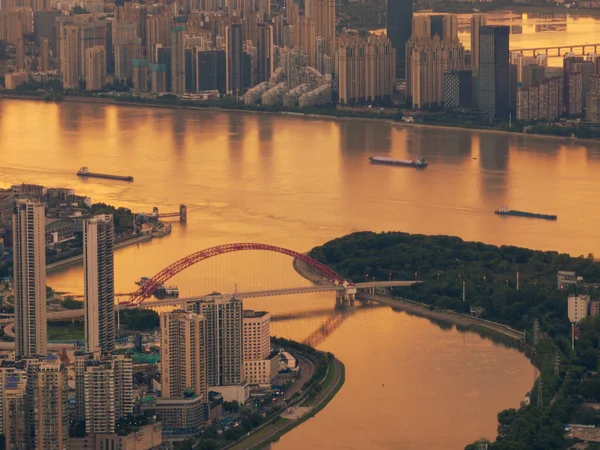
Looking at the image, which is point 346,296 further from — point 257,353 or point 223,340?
A: point 223,340

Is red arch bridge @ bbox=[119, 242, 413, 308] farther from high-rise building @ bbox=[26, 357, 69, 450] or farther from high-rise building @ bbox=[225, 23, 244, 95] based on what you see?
high-rise building @ bbox=[225, 23, 244, 95]

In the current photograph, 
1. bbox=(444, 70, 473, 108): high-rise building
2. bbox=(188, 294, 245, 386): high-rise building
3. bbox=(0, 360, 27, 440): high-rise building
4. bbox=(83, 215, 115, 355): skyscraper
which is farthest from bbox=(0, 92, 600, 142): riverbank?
bbox=(0, 360, 27, 440): high-rise building

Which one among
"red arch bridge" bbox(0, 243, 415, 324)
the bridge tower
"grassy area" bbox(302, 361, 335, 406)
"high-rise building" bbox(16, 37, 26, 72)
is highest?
"high-rise building" bbox(16, 37, 26, 72)

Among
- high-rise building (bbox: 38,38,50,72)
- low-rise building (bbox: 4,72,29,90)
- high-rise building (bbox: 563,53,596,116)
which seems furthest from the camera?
high-rise building (bbox: 38,38,50,72)

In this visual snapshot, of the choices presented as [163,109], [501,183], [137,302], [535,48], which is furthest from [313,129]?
[137,302]

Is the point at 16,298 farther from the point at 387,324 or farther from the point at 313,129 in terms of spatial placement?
the point at 313,129

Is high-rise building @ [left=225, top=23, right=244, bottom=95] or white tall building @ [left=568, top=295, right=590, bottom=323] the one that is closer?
white tall building @ [left=568, top=295, right=590, bottom=323]
